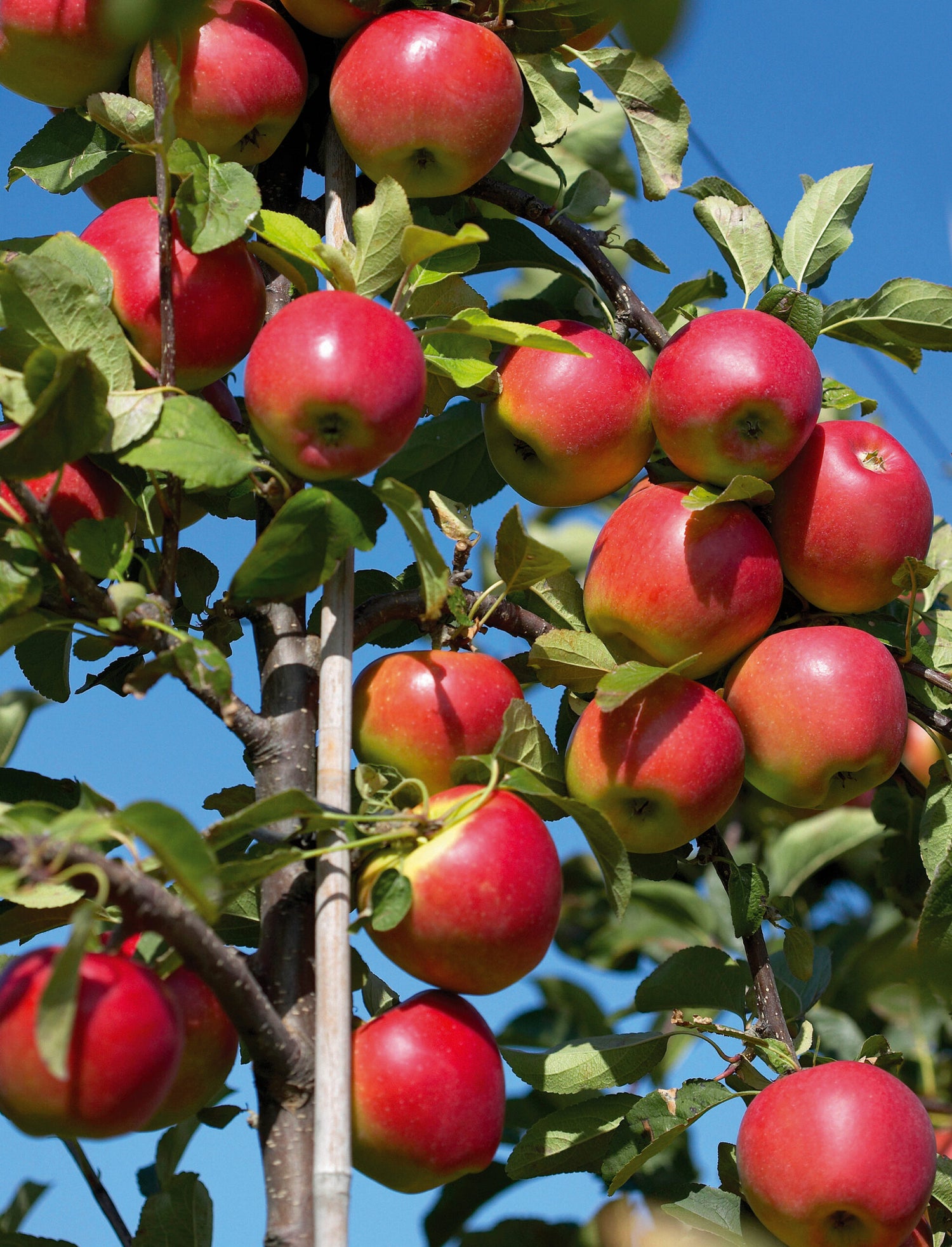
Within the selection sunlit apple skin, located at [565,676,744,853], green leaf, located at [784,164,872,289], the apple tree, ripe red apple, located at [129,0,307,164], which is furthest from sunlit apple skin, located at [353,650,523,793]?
green leaf, located at [784,164,872,289]

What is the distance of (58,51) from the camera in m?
1.31

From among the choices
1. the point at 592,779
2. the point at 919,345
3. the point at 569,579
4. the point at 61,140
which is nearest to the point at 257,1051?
the point at 592,779

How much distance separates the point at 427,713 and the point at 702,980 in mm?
542

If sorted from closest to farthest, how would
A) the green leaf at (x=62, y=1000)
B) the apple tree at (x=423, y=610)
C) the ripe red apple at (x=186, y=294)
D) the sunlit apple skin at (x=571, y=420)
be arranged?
the green leaf at (x=62, y=1000) → the apple tree at (x=423, y=610) → the ripe red apple at (x=186, y=294) → the sunlit apple skin at (x=571, y=420)

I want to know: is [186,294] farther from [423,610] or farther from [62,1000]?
[62,1000]

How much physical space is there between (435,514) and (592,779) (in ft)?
1.10

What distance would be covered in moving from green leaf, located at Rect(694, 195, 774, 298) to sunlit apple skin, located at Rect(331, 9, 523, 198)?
1.01 ft

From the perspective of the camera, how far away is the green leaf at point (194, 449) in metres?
1.02

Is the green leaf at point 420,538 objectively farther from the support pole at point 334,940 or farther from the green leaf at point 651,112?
the green leaf at point 651,112

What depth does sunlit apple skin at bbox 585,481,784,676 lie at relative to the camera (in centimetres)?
131

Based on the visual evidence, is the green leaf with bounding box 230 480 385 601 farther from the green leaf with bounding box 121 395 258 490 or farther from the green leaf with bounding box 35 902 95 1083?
the green leaf with bounding box 35 902 95 1083

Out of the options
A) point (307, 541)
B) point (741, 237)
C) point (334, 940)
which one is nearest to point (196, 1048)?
point (334, 940)

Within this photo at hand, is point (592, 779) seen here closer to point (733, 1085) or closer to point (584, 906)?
point (733, 1085)

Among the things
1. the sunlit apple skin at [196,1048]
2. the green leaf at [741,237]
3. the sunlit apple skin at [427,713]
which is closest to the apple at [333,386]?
the sunlit apple skin at [427,713]
